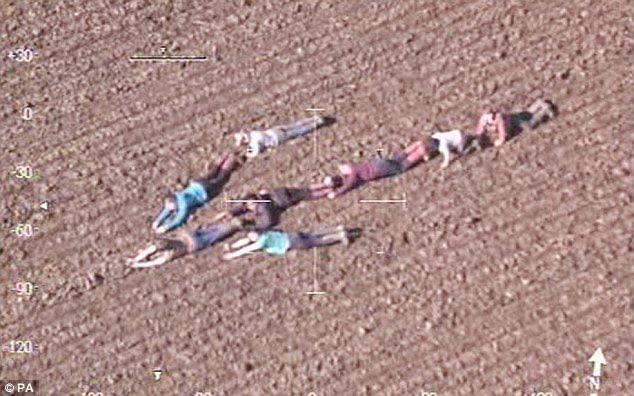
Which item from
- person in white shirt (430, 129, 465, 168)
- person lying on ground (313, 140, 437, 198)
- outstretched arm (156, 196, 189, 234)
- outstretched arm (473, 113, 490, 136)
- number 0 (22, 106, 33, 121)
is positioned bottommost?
outstretched arm (156, 196, 189, 234)

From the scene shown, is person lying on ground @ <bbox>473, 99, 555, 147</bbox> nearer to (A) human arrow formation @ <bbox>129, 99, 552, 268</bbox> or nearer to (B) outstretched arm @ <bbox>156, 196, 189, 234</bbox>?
(A) human arrow formation @ <bbox>129, 99, 552, 268</bbox>

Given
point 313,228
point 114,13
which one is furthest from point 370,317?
point 114,13

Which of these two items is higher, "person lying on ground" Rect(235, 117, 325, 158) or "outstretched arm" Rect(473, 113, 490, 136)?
"person lying on ground" Rect(235, 117, 325, 158)

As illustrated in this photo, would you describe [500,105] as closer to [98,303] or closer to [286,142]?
[286,142]

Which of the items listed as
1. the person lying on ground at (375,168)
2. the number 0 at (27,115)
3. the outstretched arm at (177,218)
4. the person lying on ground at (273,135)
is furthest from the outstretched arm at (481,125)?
the number 0 at (27,115)

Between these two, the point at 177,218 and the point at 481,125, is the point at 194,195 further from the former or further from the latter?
the point at 481,125

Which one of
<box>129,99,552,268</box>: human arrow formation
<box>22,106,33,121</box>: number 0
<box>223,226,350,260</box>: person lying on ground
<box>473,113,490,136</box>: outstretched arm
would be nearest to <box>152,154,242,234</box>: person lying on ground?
<box>129,99,552,268</box>: human arrow formation
